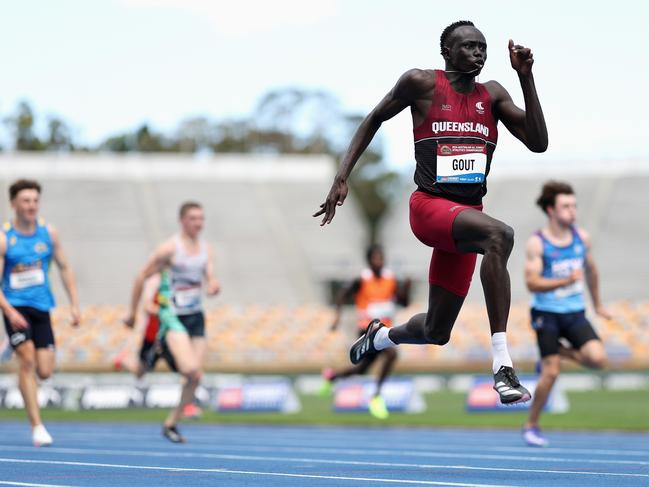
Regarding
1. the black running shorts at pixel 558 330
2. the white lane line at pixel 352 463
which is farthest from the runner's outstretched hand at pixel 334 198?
the black running shorts at pixel 558 330

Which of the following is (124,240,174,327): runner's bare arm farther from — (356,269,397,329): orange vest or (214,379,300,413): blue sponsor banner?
(214,379,300,413): blue sponsor banner

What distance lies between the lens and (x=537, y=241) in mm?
12172

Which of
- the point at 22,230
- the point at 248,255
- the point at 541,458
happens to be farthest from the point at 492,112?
the point at 248,255

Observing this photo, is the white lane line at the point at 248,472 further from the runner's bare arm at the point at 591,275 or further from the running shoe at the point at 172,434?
the runner's bare arm at the point at 591,275

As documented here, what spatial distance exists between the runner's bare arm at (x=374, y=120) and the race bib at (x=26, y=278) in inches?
178

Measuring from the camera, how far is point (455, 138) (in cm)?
790

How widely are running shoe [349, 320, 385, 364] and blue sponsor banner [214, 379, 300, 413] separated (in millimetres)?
12031

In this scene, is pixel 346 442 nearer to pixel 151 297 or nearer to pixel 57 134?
pixel 151 297

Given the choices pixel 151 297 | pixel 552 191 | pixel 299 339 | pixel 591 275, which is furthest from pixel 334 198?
pixel 299 339

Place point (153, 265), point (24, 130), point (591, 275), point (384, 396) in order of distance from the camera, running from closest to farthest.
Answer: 1. point (591, 275)
2. point (153, 265)
3. point (384, 396)
4. point (24, 130)

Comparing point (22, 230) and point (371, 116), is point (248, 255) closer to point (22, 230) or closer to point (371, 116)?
point (22, 230)

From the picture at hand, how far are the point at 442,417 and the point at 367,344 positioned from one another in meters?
9.56

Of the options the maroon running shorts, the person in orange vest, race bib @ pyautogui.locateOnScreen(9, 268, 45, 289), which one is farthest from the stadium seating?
the maroon running shorts

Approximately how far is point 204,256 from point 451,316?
196 inches
